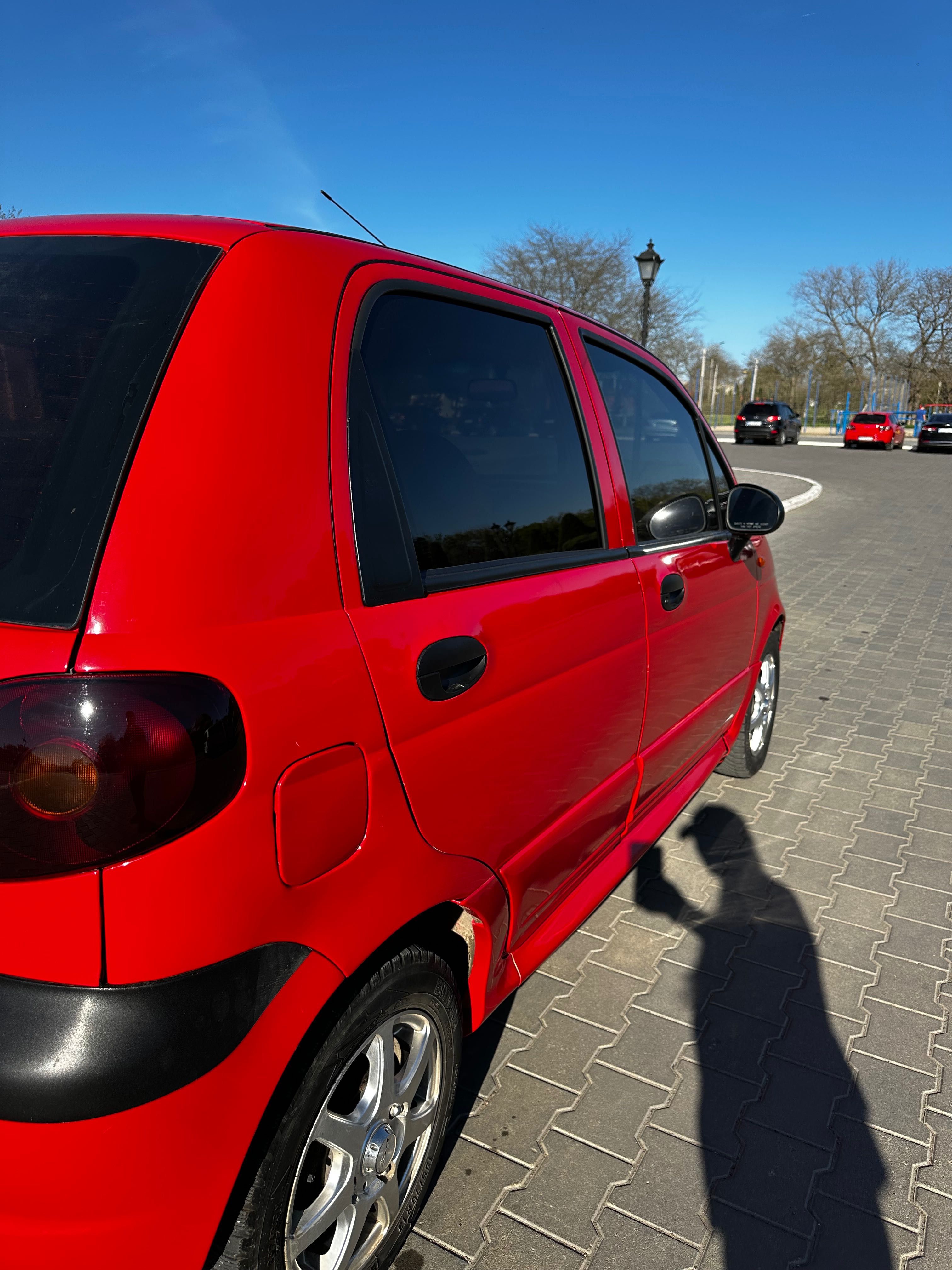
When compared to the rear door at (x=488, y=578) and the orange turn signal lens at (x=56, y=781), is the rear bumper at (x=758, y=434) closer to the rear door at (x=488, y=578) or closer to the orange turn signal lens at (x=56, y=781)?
the rear door at (x=488, y=578)

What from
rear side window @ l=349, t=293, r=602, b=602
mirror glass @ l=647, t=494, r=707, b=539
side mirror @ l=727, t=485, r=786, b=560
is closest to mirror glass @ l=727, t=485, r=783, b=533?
side mirror @ l=727, t=485, r=786, b=560

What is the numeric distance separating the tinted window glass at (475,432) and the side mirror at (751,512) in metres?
1.06

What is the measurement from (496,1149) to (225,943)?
1338mm

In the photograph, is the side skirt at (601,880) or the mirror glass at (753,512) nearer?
the side skirt at (601,880)

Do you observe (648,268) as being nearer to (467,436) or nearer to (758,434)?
(467,436)

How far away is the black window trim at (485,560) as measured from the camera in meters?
1.60

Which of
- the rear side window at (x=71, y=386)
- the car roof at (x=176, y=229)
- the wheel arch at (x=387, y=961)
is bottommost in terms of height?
the wheel arch at (x=387, y=961)

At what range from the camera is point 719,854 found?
368cm

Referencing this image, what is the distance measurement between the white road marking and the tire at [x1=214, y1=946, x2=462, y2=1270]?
1159 cm

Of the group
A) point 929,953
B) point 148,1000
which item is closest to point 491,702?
point 148,1000

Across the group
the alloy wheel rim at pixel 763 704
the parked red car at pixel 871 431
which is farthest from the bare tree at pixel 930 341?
the alloy wheel rim at pixel 763 704

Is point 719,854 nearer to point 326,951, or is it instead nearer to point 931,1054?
point 931,1054

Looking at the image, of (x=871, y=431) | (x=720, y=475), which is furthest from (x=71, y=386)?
(x=871, y=431)

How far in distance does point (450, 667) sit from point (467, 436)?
0.66 meters
